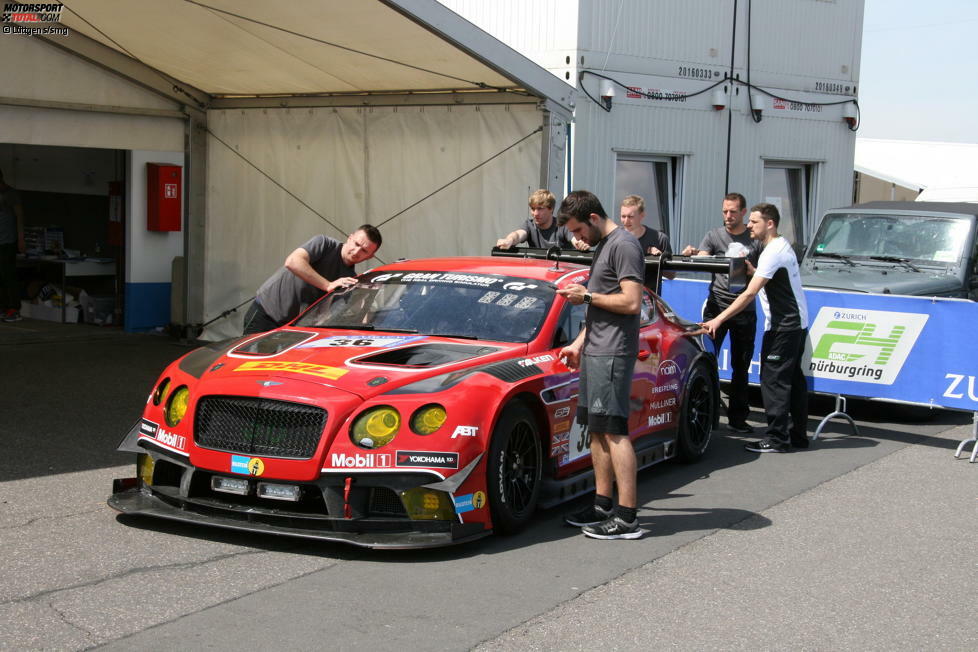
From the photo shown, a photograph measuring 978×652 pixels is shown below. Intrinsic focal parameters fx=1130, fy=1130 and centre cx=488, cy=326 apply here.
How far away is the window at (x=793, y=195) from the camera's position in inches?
540

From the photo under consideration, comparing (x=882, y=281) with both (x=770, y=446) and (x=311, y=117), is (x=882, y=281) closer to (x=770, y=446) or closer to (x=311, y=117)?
(x=770, y=446)

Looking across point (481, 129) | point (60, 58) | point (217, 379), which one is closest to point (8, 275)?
point (60, 58)

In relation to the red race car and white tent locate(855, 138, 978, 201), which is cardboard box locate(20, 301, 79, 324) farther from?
white tent locate(855, 138, 978, 201)

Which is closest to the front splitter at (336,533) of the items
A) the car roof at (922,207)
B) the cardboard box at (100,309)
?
the car roof at (922,207)

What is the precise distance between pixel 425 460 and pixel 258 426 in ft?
2.84

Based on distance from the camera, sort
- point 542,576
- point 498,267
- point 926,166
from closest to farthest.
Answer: point 542,576, point 498,267, point 926,166

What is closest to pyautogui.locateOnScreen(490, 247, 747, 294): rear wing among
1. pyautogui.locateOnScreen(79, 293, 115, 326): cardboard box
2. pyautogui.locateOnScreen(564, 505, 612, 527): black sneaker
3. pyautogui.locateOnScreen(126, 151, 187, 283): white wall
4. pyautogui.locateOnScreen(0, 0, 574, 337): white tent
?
pyautogui.locateOnScreen(0, 0, 574, 337): white tent

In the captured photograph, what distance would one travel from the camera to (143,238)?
47.0 ft

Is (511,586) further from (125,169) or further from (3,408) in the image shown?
(125,169)

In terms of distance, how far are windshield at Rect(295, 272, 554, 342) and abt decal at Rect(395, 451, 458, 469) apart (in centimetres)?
125

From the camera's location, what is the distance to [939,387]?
885 cm

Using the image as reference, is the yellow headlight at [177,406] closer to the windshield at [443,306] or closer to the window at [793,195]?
the windshield at [443,306]

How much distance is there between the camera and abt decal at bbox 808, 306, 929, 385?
905cm

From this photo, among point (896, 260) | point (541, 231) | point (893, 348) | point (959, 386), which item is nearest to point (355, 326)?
point (541, 231)
